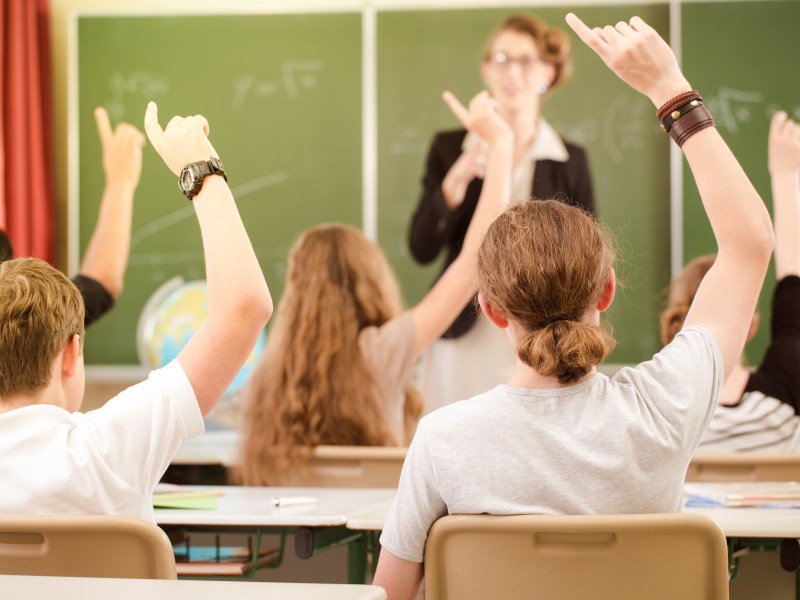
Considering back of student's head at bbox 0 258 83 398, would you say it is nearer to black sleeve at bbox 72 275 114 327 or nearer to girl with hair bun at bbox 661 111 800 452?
black sleeve at bbox 72 275 114 327

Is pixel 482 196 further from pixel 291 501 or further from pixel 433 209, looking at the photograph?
pixel 433 209

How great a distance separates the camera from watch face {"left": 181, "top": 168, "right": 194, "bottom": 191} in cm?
156

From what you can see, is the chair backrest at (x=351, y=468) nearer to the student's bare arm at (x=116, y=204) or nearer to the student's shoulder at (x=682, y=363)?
the student's bare arm at (x=116, y=204)

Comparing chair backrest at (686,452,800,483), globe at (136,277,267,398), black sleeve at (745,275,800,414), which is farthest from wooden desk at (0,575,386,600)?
globe at (136,277,267,398)

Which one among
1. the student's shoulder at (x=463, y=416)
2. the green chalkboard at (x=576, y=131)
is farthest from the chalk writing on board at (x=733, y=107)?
the student's shoulder at (x=463, y=416)

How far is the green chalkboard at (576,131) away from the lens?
4.74 metres

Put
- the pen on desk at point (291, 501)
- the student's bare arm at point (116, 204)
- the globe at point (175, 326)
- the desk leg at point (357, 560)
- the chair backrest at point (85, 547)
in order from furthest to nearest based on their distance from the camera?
the globe at point (175, 326) → the student's bare arm at point (116, 204) → the desk leg at point (357, 560) → the pen on desk at point (291, 501) → the chair backrest at point (85, 547)

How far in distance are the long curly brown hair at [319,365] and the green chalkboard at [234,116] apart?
5.30 ft

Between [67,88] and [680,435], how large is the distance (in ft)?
14.6

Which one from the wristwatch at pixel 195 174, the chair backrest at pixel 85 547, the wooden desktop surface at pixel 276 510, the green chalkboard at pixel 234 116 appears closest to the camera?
the chair backrest at pixel 85 547

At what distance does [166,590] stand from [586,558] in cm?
60

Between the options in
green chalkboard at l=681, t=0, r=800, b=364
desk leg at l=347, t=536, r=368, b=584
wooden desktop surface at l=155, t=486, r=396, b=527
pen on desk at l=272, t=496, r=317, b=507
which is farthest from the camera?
green chalkboard at l=681, t=0, r=800, b=364

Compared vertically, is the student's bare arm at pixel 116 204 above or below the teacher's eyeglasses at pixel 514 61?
below

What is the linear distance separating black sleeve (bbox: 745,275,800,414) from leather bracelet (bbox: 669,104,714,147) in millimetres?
1693
